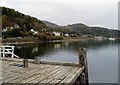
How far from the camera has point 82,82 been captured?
10.3 meters

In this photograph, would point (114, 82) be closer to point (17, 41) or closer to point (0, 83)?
point (0, 83)

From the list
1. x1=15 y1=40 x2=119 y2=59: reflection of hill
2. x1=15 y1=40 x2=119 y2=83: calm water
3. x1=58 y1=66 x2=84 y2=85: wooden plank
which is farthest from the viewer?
x1=15 y1=40 x2=119 y2=59: reflection of hill

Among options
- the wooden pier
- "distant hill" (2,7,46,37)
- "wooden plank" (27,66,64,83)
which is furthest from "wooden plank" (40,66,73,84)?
"distant hill" (2,7,46,37)

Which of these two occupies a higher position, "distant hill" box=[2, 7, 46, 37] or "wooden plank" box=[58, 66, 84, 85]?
"distant hill" box=[2, 7, 46, 37]

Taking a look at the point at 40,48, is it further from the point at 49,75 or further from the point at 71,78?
the point at 71,78

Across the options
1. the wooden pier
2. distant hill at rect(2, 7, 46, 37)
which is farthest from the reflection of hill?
the wooden pier

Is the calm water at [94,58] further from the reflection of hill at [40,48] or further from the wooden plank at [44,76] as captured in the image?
the wooden plank at [44,76]

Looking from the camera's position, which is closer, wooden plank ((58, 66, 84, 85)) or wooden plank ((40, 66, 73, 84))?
wooden plank ((58, 66, 84, 85))

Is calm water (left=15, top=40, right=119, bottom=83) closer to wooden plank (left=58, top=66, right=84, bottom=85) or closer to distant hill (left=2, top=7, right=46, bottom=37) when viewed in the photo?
wooden plank (left=58, top=66, right=84, bottom=85)

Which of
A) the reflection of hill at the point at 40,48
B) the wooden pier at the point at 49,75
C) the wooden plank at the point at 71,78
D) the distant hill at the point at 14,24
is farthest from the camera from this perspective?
the distant hill at the point at 14,24

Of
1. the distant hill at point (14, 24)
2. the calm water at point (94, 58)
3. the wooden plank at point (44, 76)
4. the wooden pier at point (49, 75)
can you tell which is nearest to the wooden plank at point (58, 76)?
the wooden pier at point (49, 75)

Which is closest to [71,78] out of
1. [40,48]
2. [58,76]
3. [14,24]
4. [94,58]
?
[58,76]

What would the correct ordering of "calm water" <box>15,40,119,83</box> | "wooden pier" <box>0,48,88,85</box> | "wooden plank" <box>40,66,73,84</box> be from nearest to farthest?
1. "wooden pier" <box>0,48,88,85</box>
2. "wooden plank" <box>40,66,73,84</box>
3. "calm water" <box>15,40,119,83</box>

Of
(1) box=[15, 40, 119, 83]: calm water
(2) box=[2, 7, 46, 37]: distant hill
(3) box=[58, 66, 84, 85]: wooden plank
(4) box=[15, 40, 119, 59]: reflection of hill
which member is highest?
(2) box=[2, 7, 46, 37]: distant hill
